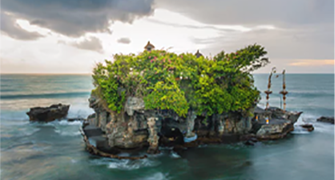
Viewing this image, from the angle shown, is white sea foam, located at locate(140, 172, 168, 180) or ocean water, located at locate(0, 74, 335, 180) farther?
ocean water, located at locate(0, 74, 335, 180)

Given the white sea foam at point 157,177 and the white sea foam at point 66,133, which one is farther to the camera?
the white sea foam at point 66,133

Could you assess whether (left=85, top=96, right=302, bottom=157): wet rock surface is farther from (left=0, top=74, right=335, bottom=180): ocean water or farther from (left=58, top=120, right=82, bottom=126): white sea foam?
(left=58, top=120, right=82, bottom=126): white sea foam

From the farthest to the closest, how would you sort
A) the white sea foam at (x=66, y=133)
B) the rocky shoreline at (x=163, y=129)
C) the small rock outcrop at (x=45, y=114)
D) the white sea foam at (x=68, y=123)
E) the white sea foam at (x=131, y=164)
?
1. the small rock outcrop at (x=45, y=114)
2. the white sea foam at (x=68, y=123)
3. the white sea foam at (x=66, y=133)
4. the rocky shoreline at (x=163, y=129)
5. the white sea foam at (x=131, y=164)

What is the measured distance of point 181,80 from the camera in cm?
2034

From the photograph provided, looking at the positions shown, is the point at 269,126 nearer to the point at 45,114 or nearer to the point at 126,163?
the point at 126,163

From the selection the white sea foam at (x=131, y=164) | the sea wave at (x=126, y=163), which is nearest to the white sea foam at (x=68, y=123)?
the sea wave at (x=126, y=163)

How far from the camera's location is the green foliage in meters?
18.2

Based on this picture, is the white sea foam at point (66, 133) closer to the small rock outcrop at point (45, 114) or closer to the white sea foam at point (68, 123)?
the white sea foam at point (68, 123)

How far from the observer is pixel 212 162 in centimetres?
1841

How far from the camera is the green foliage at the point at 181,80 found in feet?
59.6

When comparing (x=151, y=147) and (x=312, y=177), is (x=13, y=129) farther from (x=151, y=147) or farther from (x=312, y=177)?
(x=312, y=177)

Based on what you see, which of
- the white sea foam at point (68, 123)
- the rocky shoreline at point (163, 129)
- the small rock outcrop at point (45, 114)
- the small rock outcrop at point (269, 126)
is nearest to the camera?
the rocky shoreline at point (163, 129)

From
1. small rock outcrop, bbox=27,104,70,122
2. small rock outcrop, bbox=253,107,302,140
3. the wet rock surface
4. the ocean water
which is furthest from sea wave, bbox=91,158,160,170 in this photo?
small rock outcrop, bbox=27,104,70,122

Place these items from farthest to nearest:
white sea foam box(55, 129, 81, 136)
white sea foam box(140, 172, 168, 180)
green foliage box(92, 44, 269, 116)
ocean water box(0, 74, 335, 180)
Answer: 1. white sea foam box(55, 129, 81, 136)
2. green foliage box(92, 44, 269, 116)
3. ocean water box(0, 74, 335, 180)
4. white sea foam box(140, 172, 168, 180)
